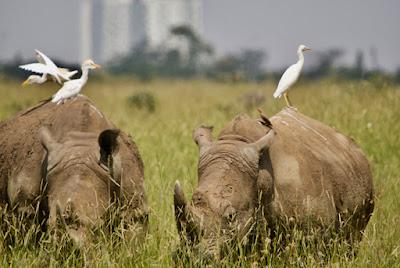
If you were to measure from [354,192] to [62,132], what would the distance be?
95.3 inches

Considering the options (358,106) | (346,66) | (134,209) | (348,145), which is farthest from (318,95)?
(346,66)

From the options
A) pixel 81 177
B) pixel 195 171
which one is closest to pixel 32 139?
pixel 81 177

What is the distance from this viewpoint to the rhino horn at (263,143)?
6.72 metres

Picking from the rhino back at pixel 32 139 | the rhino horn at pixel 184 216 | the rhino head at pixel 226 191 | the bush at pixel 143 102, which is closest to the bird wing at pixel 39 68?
the rhino back at pixel 32 139

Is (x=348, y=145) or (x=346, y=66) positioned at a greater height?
(x=348, y=145)

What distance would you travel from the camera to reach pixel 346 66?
5762cm

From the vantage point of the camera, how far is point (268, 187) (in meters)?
6.80

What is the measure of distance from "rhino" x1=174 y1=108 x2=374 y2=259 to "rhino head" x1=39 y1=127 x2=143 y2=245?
60 cm

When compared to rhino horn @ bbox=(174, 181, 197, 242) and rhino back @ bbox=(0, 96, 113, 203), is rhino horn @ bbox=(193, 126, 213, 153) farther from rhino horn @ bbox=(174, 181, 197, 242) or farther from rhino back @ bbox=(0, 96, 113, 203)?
rhino back @ bbox=(0, 96, 113, 203)

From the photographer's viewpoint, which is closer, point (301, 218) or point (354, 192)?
point (301, 218)

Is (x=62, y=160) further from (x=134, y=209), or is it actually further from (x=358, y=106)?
(x=358, y=106)

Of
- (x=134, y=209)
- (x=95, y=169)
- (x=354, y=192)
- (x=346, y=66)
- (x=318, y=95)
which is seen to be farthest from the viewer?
(x=346, y=66)

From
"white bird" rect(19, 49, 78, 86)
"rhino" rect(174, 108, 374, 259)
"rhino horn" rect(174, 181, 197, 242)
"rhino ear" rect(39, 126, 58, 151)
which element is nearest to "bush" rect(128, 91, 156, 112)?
"white bird" rect(19, 49, 78, 86)

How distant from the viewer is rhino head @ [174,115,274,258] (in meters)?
6.29
